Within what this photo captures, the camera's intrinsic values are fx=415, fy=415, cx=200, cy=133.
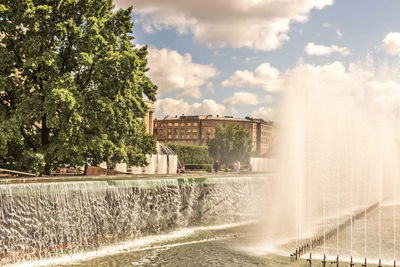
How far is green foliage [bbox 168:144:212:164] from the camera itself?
7894 centimetres

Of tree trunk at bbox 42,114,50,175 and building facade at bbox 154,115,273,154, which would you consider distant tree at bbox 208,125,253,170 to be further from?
building facade at bbox 154,115,273,154

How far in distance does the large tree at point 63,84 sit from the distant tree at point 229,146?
66076 mm

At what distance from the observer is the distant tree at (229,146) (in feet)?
296

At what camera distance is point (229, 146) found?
9019 centimetres

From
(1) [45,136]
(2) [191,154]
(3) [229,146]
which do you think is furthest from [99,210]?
(3) [229,146]

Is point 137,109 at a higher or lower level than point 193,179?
higher

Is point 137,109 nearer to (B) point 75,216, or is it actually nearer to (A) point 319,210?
(B) point 75,216

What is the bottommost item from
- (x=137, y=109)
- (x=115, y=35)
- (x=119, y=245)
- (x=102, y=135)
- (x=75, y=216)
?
(x=119, y=245)

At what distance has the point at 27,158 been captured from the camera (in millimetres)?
21266

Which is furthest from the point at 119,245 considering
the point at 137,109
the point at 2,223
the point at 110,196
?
the point at 137,109

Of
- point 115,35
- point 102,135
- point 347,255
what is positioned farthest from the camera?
point 115,35

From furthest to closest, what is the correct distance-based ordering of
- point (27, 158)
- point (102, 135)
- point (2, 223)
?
point (102, 135) → point (27, 158) → point (2, 223)

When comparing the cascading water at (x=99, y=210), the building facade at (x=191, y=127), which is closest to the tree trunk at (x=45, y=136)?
the cascading water at (x=99, y=210)

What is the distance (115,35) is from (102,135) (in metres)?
6.18
